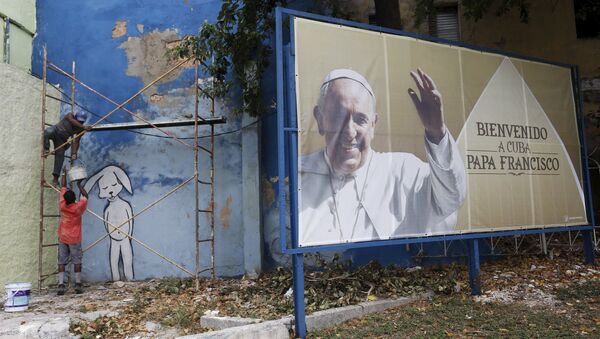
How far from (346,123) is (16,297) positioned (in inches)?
200

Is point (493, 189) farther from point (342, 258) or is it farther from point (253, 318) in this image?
point (253, 318)

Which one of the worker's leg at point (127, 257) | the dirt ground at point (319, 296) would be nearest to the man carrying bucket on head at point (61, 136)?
the worker's leg at point (127, 257)

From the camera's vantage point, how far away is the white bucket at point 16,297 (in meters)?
6.48

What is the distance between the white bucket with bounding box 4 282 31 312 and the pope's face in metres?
4.68

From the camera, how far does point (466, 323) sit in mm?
5184

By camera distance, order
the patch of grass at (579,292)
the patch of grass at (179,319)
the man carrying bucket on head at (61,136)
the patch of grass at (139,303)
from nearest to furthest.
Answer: the patch of grass at (179,319) → the patch of grass at (579,292) → the patch of grass at (139,303) → the man carrying bucket on head at (61,136)

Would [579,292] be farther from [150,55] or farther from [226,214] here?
[150,55]

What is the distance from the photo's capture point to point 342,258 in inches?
329

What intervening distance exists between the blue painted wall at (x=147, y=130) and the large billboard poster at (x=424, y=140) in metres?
3.95

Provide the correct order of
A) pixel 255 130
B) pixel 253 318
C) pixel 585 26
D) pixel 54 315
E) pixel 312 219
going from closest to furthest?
pixel 312 219 < pixel 253 318 < pixel 54 315 < pixel 255 130 < pixel 585 26

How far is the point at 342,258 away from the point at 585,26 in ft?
23.5

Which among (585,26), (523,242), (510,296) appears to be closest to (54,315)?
(510,296)

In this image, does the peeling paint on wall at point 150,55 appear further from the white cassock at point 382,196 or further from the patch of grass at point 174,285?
the white cassock at point 382,196

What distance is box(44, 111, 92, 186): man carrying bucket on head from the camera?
830 centimetres
